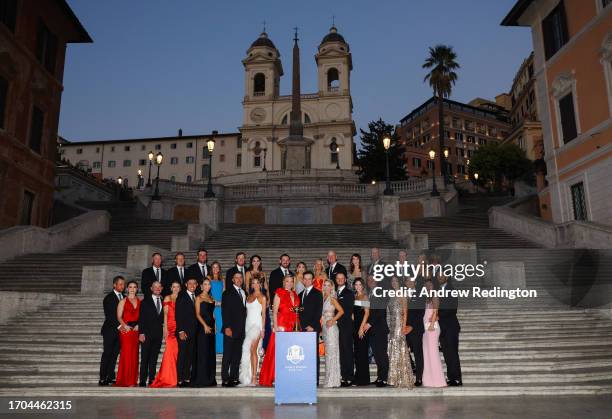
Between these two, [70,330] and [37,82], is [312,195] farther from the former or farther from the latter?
[70,330]

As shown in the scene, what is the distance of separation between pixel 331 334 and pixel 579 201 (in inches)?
714

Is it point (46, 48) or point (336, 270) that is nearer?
point (336, 270)

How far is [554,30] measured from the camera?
78.0 ft

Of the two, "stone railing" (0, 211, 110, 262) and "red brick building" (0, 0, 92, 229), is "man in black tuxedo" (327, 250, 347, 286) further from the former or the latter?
"red brick building" (0, 0, 92, 229)

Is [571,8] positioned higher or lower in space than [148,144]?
lower

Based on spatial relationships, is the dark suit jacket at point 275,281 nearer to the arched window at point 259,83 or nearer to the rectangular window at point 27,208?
the rectangular window at point 27,208

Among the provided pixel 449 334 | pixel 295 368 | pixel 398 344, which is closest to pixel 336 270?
pixel 398 344

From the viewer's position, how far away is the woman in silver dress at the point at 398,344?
27.0 ft

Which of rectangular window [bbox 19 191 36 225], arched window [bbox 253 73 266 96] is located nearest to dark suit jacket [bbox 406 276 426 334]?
rectangular window [bbox 19 191 36 225]

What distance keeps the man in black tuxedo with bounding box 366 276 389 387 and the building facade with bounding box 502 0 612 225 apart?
1485 centimetres

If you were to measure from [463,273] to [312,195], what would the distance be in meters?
20.0

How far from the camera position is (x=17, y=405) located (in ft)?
23.2

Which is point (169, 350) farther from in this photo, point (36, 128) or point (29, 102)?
point (36, 128)

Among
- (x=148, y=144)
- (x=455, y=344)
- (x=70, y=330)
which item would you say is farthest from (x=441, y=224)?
(x=148, y=144)
